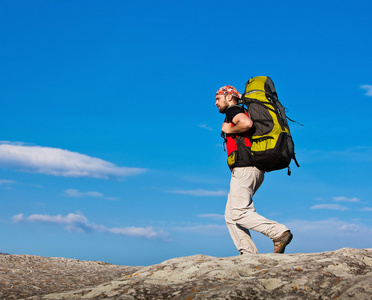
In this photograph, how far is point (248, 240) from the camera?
8.80 metres

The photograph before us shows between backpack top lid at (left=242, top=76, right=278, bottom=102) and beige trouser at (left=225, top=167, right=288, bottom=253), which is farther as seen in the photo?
backpack top lid at (left=242, top=76, right=278, bottom=102)

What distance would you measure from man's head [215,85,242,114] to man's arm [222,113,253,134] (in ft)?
2.10

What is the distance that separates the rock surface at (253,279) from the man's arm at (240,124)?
2.34m

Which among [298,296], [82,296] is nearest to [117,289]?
[82,296]

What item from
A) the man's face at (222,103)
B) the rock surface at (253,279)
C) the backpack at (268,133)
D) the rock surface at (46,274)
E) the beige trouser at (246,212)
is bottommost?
the rock surface at (253,279)

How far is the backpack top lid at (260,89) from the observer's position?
8682 millimetres

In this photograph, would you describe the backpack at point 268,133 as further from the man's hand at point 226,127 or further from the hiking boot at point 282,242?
the hiking boot at point 282,242

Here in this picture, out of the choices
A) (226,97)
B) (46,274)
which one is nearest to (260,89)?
(226,97)

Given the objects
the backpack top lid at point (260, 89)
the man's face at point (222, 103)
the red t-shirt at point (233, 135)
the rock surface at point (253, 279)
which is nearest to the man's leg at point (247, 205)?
the red t-shirt at point (233, 135)

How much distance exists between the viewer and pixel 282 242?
26.8 feet

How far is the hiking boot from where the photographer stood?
8.15 m

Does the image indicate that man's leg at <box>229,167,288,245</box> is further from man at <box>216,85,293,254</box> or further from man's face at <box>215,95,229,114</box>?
man's face at <box>215,95,229,114</box>

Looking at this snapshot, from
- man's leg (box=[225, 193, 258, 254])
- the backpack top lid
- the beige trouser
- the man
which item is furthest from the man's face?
man's leg (box=[225, 193, 258, 254])

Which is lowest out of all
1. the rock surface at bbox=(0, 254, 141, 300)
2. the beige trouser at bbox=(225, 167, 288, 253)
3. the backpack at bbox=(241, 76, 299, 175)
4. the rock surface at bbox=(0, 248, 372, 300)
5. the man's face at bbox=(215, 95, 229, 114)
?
the rock surface at bbox=(0, 248, 372, 300)
